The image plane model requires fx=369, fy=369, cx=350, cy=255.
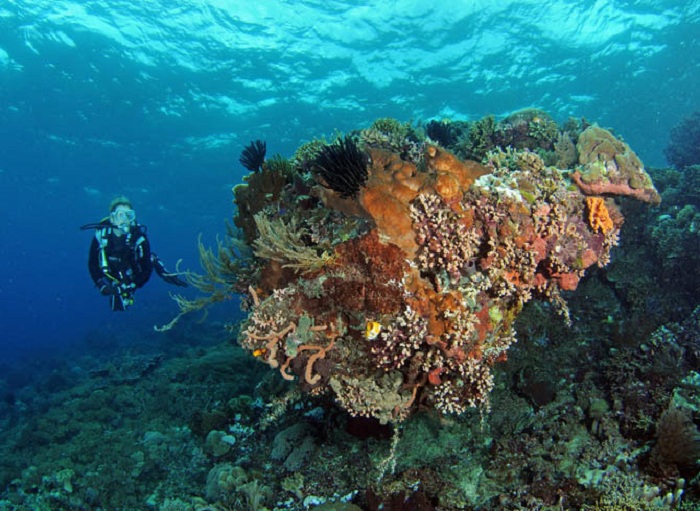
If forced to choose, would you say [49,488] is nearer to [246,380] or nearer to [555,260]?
[246,380]

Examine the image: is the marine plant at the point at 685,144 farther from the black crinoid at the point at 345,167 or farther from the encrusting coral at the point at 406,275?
the black crinoid at the point at 345,167

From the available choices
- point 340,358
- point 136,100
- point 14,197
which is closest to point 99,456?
point 340,358

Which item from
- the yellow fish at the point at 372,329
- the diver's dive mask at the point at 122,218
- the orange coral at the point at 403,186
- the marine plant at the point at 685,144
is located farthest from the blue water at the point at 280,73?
the yellow fish at the point at 372,329

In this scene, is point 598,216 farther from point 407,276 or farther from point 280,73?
point 280,73

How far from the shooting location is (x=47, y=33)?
21.8m

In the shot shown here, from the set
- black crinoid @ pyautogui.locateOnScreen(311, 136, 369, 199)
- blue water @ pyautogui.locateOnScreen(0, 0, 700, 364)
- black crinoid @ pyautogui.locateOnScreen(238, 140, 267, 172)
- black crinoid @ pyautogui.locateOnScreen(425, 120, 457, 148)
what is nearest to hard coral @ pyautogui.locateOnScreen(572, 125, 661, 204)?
black crinoid @ pyautogui.locateOnScreen(425, 120, 457, 148)

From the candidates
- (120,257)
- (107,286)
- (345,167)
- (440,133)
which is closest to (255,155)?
(345,167)

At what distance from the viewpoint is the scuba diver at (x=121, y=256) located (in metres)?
10.4

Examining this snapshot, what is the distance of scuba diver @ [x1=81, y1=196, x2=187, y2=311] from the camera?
10.4m

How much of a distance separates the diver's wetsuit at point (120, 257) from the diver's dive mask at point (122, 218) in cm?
14

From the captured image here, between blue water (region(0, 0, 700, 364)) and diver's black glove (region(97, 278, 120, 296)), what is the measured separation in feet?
58.3

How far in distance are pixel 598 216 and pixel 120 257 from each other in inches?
461

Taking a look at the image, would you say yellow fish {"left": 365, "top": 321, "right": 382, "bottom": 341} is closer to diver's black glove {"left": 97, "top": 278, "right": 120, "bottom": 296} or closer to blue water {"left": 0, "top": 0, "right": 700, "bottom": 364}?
diver's black glove {"left": 97, "top": 278, "right": 120, "bottom": 296}

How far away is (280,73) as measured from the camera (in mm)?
27031
